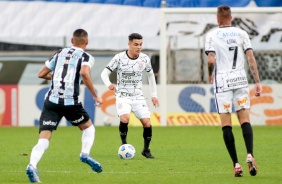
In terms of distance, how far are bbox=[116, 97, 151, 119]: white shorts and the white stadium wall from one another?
917cm

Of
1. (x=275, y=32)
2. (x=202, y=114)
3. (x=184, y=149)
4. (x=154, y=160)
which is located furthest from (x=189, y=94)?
(x=154, y=160)

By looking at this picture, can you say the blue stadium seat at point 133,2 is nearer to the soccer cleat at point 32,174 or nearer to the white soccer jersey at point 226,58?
the white soccer jersey at point 226,58

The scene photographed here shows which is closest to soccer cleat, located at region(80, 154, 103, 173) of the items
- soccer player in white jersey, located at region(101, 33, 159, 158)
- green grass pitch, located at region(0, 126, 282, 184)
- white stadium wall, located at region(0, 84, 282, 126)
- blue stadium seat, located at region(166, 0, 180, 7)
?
green grass pitch, located at region(0, 126, 282, 184)

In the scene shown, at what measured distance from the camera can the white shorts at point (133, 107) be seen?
579 inches

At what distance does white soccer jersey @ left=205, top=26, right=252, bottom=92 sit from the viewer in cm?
1143

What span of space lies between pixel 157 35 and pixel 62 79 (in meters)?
16.2

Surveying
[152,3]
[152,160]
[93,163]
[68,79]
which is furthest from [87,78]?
[152,3]

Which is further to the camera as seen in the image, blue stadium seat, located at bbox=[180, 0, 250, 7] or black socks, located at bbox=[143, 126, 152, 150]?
blue stadium seat, located at bbox=[180, 0, 250, 7]

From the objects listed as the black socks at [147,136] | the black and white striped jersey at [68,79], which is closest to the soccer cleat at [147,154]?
the black socks at [147,136]

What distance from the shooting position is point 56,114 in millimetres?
10938

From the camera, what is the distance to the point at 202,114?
24.1m

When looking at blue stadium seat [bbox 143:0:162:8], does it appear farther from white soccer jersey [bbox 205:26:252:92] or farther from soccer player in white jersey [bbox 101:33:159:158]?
white soccer jersey [bbox 205:26:252:92]

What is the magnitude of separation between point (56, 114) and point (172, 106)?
13.3m

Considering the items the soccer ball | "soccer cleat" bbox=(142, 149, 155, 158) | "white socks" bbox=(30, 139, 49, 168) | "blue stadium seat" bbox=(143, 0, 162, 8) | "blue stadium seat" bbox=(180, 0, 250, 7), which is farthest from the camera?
"blue stadium seat" bbox=(143, 0, 162, 8)
